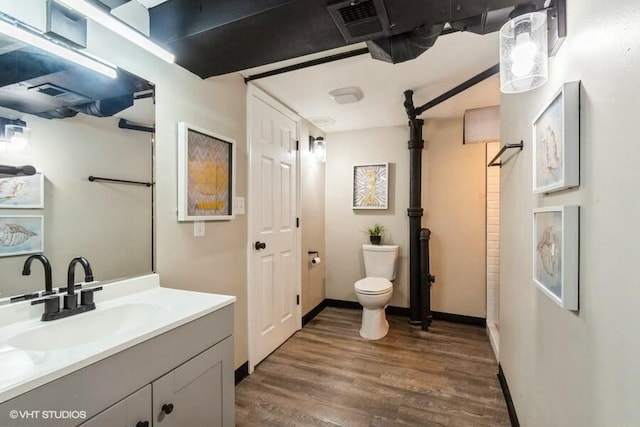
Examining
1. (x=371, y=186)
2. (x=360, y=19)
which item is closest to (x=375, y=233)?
(x=371, y=186)

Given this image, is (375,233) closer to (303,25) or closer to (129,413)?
(303,25)

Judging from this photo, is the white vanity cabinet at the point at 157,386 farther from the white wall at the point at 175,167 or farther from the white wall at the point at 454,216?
the white wall at the point at 454,216

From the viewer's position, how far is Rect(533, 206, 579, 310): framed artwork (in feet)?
2.88

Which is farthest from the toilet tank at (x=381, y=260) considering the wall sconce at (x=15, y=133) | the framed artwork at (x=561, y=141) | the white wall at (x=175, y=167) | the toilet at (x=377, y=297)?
the wall sconce at (x=15, y=133)

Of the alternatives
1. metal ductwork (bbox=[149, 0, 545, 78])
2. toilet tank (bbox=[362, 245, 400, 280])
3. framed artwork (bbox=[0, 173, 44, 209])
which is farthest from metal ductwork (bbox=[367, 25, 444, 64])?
toilet tank (bbox=[362, 245, 400, 280])

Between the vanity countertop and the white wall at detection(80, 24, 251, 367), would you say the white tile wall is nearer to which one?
the white wall at detection(80, 24, 251, 367)

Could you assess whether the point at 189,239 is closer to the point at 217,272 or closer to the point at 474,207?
the point at 217,272

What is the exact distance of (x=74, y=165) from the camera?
1258 millimetres

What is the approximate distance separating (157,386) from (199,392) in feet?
0.78

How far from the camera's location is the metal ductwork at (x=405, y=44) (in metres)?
1.38

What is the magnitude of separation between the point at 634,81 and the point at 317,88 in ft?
6.76

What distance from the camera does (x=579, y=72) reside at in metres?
0.88

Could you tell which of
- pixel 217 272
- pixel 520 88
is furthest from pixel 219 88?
pixel 520 88

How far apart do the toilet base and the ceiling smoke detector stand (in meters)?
1.95
